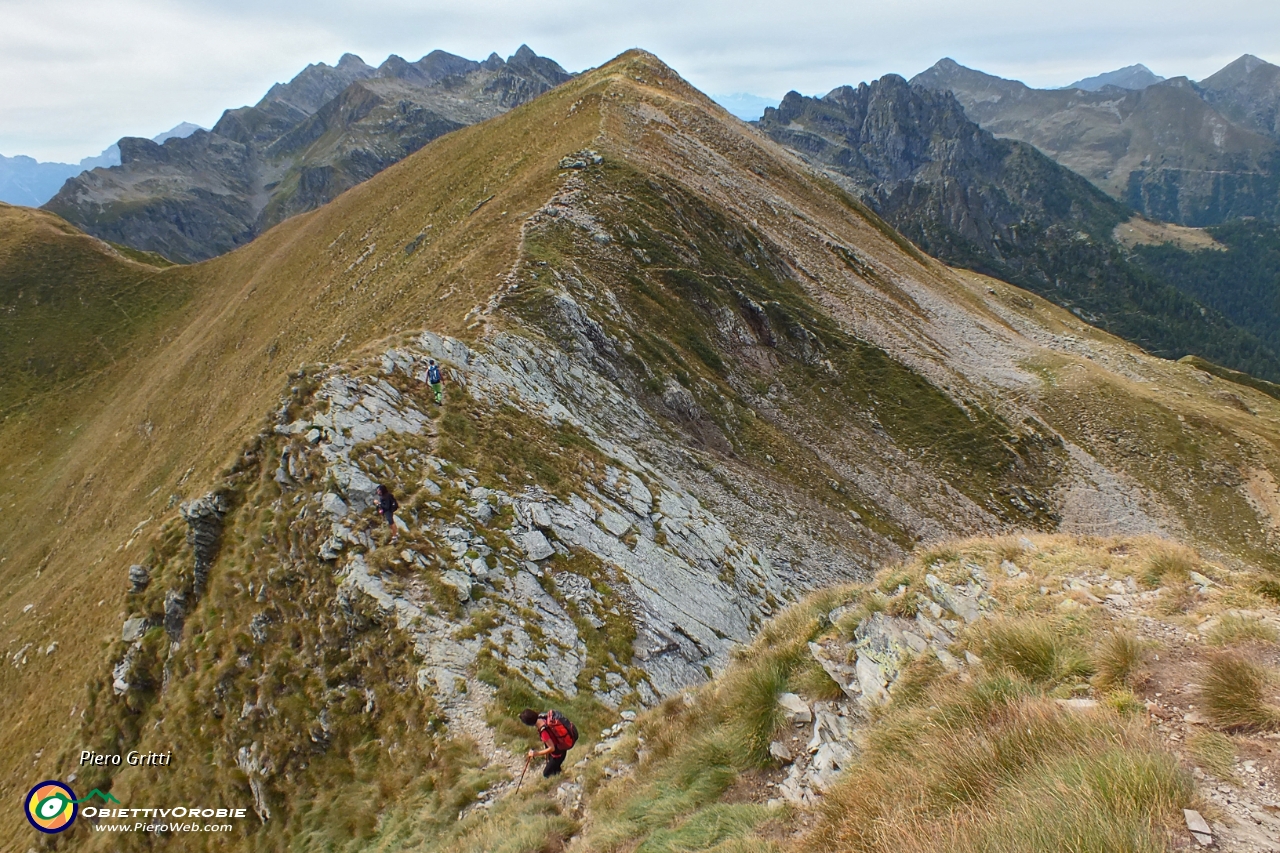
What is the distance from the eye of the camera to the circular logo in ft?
45.4

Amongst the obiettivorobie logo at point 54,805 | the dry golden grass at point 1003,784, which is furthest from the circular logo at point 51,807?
the dry golden grass at point 1003,784

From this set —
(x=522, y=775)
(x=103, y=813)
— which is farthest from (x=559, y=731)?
(x=103, y=813)

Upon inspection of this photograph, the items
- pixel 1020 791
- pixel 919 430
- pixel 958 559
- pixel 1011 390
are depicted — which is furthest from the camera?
pixel 1011 390

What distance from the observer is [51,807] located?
14.0 m

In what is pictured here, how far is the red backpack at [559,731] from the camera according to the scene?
33.9ft

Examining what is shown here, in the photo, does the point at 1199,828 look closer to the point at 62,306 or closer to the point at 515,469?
the point at 515,469

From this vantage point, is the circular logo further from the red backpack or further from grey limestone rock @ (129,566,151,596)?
the red backpack

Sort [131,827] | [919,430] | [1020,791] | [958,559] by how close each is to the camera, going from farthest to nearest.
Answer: [919,430] < [131,827] < [958,559] < [1020,791]

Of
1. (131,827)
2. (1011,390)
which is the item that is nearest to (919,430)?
(1011,390)

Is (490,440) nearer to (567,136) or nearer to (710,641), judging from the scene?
(710,641)

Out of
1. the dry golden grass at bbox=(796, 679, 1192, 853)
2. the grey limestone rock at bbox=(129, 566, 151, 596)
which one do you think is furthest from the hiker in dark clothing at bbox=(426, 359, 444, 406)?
the dry golden grass at bbox=(796, 679, 1192, 853)

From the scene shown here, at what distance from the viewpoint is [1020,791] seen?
16.2ft

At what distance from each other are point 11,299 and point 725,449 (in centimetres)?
10097

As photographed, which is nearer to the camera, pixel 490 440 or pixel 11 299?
pixel 490 440
